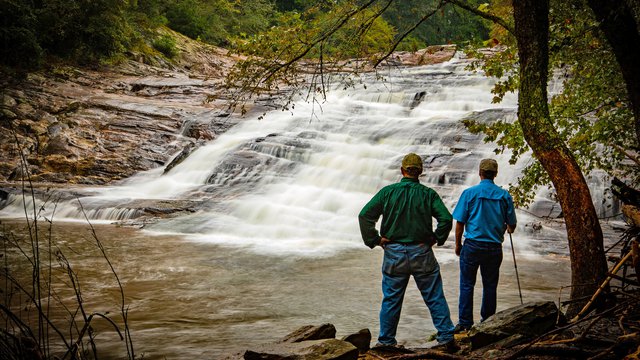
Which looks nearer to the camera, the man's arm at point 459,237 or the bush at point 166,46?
the man's arm at point 459,237

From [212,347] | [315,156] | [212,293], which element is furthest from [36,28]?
[212,347]

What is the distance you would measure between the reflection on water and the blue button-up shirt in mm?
1354

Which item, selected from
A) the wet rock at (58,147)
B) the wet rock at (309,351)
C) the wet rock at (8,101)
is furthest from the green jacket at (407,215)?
the wet rock at (8,101)

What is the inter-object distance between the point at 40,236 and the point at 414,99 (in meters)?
16.1

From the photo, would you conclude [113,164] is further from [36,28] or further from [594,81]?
[594,81]

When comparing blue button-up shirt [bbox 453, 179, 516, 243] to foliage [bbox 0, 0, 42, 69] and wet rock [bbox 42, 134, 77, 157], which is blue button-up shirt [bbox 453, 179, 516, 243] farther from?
foliage [bbox 0, 0, 42, 69]

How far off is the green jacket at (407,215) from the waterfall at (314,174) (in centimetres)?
610

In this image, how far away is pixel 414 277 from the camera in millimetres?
4738

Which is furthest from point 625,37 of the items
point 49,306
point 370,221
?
point 49,306

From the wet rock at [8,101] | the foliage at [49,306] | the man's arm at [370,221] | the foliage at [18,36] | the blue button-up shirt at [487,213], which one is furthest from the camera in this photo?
the foliage at [18,36]

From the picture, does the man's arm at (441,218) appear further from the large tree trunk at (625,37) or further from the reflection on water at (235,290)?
the large tree trunk at (625,37)

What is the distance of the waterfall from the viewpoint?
12.9 metres

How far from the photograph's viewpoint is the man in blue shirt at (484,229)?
5293mm

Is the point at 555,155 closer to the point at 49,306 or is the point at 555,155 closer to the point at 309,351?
the point at 309,351
